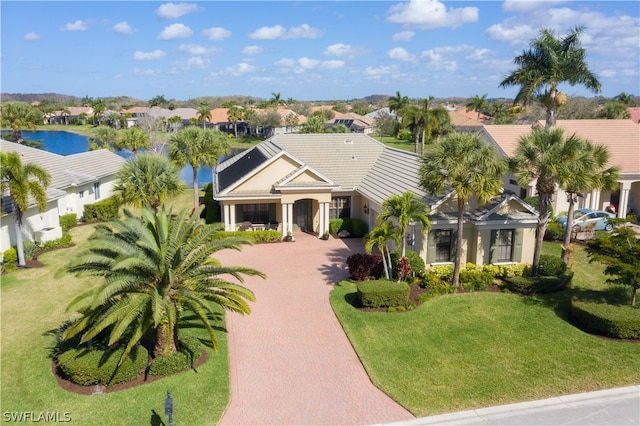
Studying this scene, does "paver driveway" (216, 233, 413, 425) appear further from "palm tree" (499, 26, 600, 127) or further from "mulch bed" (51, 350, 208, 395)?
"palm tree" (499, 26, 600, 127)

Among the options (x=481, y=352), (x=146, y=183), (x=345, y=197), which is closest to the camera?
(x=481, y=352)

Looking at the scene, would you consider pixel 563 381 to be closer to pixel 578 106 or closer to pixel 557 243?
pixel 557 243

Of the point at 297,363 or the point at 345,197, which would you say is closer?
the point at 297,363

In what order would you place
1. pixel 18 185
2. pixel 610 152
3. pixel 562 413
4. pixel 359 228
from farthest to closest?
pixel 610 152 < pixel 359 228 < pixel 18 185 < pixel 562 413

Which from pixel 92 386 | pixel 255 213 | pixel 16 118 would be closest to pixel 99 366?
pixel 92 386

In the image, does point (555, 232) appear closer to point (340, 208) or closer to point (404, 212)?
point (404, 212)

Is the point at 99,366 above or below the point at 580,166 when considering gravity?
below

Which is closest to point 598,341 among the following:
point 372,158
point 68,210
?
point 372,158
